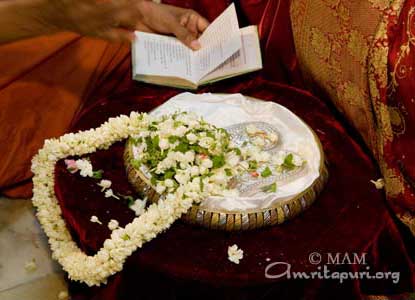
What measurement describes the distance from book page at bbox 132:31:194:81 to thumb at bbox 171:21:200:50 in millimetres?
14

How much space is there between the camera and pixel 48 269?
1682mm

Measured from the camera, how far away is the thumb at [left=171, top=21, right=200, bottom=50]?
5.80 ft

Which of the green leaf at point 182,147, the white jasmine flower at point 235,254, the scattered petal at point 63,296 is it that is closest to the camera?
the white jasmine flower at point 235,254

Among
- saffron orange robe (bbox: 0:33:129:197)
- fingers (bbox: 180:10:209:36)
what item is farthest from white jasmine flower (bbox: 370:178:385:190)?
saffron orange robe (bbox: 0:33:129:197)

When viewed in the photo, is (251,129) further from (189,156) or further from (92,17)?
(92,17)

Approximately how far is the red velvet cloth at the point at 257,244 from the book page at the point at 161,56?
35cm

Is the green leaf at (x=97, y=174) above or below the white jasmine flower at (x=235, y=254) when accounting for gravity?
above

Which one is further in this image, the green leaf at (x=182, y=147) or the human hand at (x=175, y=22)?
the human hand at (x=175, y=22)

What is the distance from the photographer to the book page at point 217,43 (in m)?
1.65

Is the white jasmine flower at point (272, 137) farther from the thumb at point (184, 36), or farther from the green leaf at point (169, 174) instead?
the thumb at point (184, 36)

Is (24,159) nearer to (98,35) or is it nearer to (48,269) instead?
(48,269)

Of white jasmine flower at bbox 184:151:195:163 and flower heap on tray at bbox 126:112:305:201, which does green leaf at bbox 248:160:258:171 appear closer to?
flower heap on tray at bbox 126:112:305:201

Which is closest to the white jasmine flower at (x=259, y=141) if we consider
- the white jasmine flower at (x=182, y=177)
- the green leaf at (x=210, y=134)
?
the green leaf at (x=210, y=134)

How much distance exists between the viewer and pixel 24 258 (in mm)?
1707
